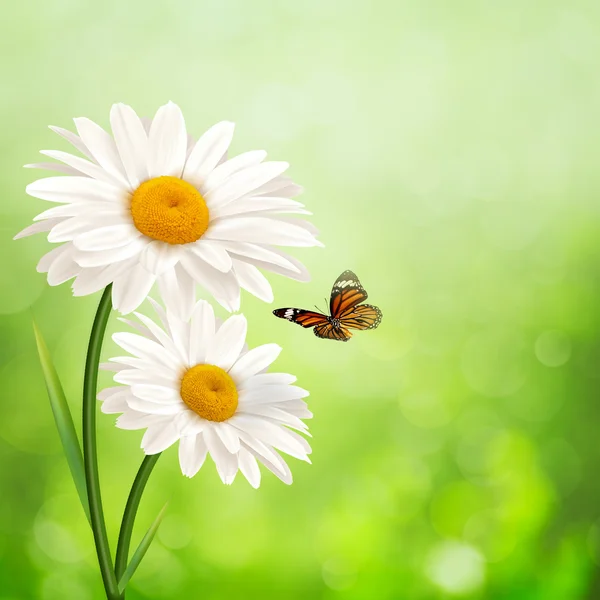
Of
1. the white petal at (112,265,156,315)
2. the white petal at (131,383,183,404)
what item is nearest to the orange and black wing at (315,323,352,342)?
the white petal at (131,383,183,404)

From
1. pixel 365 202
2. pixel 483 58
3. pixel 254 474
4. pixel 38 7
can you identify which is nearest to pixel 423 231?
pixel 365 202

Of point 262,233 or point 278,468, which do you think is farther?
point 278,468

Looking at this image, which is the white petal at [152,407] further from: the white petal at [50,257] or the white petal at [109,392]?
the white petal at [50,257]

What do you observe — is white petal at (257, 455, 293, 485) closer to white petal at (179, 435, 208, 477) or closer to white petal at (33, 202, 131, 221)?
white petal at (179, 435, 208, 477)

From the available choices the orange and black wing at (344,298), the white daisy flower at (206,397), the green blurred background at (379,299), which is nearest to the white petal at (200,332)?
the white daisy flower at (206,397)

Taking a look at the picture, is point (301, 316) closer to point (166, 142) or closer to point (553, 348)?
point (166, 142)

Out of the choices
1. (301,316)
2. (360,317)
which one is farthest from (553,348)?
(301,316)
